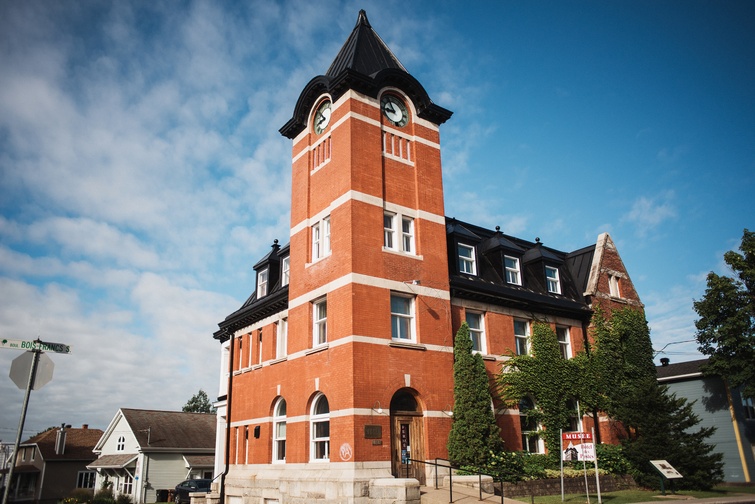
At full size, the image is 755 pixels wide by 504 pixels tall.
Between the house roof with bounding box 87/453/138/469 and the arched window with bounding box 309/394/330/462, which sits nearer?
the arched window with bounding box 309/394/330/462

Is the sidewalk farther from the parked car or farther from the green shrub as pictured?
the parked car

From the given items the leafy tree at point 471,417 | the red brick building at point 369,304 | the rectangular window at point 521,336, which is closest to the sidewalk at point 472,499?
the red brick building at point 369,304

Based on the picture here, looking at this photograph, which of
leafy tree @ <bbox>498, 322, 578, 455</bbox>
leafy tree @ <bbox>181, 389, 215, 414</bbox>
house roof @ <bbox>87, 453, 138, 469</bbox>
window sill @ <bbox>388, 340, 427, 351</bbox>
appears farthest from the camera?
leafy tree @ <bbox>181, 389, 215, 414</bbox>

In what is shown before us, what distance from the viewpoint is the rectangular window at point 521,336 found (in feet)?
88.4

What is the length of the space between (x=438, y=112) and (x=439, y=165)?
2.56m

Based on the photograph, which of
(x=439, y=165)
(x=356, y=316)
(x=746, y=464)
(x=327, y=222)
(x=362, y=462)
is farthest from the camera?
(x=746, y=464)

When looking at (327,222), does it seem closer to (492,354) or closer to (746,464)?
(492,354)

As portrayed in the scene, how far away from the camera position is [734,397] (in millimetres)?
31219

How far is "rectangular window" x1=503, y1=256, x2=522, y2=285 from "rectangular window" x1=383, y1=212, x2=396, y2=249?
7.50 metres

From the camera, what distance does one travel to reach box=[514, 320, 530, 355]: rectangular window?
27.0 m

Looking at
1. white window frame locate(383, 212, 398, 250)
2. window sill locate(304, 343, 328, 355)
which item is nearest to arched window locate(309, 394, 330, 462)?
window sill locate(304, 343, 328, 355)

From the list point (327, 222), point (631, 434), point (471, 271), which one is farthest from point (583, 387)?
point (327, 222)

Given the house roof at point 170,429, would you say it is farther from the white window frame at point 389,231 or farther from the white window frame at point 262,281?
the white window frame at point 389,231

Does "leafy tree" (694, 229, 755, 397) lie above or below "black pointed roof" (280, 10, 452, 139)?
below
